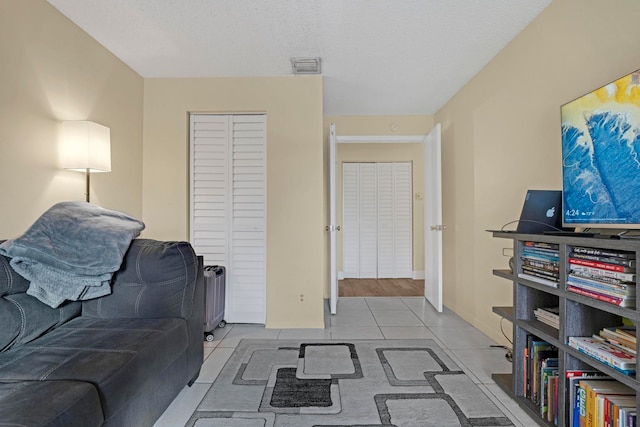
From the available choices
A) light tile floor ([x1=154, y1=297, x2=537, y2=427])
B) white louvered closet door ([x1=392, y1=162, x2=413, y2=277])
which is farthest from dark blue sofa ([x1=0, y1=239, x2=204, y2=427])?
white louvered closet door ([x1=392, y1=162, x2=413, y2=277])

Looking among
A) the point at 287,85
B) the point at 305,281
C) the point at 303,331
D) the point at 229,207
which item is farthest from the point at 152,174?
the point at 303,331

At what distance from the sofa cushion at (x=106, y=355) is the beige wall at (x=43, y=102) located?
2.82 feet

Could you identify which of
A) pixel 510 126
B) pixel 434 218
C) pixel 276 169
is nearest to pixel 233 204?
pixel 276 169

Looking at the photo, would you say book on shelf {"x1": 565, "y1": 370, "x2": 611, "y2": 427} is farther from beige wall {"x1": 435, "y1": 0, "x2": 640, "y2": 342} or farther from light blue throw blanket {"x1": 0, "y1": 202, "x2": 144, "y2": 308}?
light blue throw blanket {"x1": 0, "y1": 202, "x2": 144, "y2": 308}

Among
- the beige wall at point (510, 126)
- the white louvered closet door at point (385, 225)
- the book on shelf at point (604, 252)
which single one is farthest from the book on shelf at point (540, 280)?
the white louvered closet door at point (385, 225)

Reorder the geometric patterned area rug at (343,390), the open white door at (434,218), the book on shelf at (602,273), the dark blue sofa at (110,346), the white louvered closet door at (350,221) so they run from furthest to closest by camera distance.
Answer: the white louvered closet door at (350,221), the open white door at (434,218), the geometric patterned area rug at (343,390), the book on shelf at (602,273), the dark blue sofa at (110,346)

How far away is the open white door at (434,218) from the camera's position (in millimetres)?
3586

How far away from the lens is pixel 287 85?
10.5 feet

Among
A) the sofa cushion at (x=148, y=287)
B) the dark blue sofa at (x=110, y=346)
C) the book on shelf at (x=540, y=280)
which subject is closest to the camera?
the dark blue sofa at (x=110, y=346)

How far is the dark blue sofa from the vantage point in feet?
3.46

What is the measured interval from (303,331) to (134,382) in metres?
1.87

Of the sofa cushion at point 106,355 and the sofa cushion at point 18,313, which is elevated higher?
the sofa cushion at point 18,313

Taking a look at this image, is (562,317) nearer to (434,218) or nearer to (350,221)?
(434,218)

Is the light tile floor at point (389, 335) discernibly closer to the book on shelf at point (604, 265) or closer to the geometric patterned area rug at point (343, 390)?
the geometric patterned area rug at point (343, 390)
